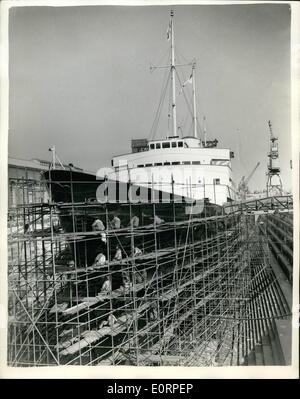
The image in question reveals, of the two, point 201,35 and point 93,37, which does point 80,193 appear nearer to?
point 93,37

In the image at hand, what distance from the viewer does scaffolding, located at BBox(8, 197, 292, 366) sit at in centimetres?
360

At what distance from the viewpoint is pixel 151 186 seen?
5266 millimetres

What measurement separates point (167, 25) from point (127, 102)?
96 centimetres

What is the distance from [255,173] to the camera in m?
4.95

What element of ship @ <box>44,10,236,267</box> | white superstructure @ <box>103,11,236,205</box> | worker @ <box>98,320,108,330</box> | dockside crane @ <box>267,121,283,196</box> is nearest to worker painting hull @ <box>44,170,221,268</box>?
ship @ <box>44,10,236,267</box>

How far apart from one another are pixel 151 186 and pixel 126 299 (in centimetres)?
178

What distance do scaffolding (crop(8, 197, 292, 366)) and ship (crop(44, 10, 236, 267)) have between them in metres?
0.07

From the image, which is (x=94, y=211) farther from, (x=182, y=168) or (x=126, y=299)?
(x=182, y=168)

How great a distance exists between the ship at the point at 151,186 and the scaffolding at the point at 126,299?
65 millimetres

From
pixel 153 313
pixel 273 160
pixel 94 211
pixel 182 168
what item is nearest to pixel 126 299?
pixel 153 313

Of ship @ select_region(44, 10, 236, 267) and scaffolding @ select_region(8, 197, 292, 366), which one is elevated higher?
ship @ select_region(44, 10, 236, 267)

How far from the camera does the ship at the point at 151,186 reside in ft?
14.5

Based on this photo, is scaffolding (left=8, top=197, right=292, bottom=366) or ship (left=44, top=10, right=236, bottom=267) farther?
ship (left=44, top=10, right=236, bottom=267)

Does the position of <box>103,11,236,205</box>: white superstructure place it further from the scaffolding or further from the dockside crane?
the dockside crane
